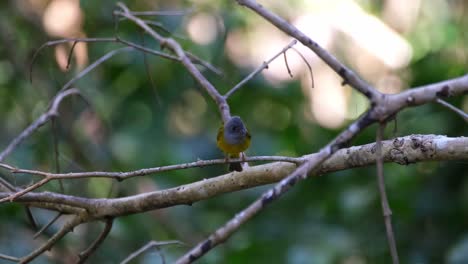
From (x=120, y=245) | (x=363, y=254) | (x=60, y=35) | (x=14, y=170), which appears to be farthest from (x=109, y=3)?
(x=14, y=170)

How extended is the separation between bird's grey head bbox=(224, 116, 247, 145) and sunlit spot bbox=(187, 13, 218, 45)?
235cm

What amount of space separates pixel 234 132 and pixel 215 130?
2.99m

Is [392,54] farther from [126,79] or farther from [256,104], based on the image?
[126,79]

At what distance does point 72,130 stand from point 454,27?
10.8 ft

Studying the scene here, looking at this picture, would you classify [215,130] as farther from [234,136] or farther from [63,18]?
[234,136]

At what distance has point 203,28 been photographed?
19.8ft

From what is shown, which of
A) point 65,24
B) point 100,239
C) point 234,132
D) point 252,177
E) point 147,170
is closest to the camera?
point 147,170

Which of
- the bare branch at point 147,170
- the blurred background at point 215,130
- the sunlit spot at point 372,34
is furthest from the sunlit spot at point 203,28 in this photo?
the bare branch at point 147,170

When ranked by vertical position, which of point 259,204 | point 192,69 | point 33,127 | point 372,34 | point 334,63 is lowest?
point 259,204

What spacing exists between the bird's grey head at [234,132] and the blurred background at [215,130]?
4.69 ft

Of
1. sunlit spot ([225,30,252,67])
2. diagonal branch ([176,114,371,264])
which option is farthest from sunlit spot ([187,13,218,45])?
diagonal branch ([176,114,371,264])

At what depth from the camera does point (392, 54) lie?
7215mm

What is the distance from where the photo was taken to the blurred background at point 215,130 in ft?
15.1

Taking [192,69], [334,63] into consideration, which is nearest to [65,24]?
[192,69]
